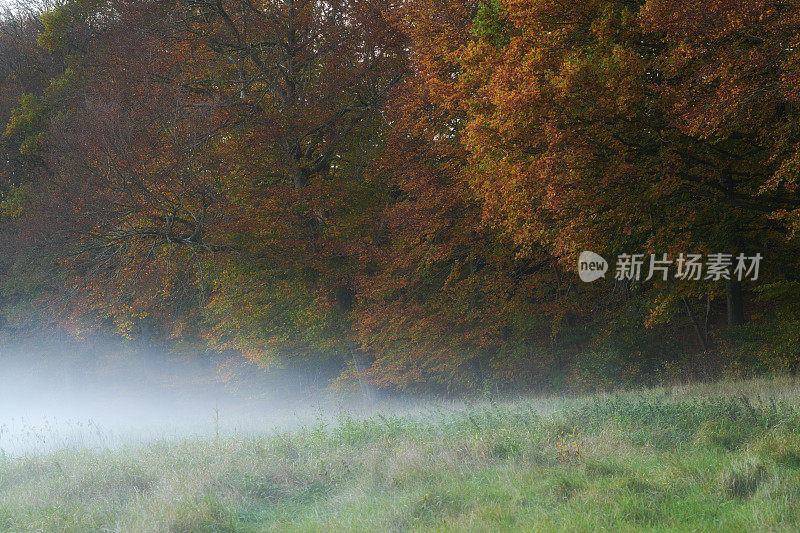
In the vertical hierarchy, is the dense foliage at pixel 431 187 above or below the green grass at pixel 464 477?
above

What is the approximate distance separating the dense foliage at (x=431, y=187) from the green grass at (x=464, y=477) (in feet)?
12.8

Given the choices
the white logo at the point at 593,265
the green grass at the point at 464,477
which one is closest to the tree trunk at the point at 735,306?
the white logo at the point at 593,265

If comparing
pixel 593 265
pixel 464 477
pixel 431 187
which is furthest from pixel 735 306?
pixel 464 477

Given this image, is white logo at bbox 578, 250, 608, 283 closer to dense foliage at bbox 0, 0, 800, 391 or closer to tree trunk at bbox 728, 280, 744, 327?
dense foliage at bbox 0, 0, 800, 391

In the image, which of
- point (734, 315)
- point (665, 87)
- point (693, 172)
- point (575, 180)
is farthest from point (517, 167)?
point (734, 315)

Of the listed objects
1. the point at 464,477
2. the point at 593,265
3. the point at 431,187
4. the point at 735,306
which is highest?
the point at 431,187

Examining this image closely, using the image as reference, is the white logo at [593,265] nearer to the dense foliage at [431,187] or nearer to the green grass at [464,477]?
the dense foliage at [431,187]

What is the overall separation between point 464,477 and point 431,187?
31.8ft

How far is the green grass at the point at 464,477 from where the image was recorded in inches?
219

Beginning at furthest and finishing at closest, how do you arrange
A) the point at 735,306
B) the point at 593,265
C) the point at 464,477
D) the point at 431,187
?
1. the point at 735,306
2. the point at 431,187
3. the point at 593,265
4. the point at 464,477

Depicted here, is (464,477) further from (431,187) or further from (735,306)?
(735,306)

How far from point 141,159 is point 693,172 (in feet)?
38.9

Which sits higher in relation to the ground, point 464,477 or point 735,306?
point 735,306

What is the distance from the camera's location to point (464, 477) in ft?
23.1
